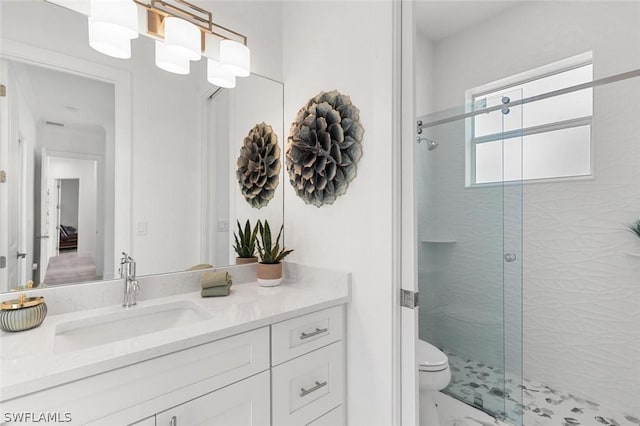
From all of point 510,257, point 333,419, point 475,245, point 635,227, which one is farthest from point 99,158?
point 635,227

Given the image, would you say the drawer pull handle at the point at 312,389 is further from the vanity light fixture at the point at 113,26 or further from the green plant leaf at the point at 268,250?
the vanity light fixture at the point at 113,26

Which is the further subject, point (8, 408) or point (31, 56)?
point (31, 56)

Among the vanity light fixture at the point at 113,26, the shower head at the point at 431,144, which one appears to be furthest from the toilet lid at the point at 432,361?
the vanity light fixture at the point at 113,26

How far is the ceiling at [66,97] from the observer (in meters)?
1.11

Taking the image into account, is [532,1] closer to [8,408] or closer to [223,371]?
[223,371]

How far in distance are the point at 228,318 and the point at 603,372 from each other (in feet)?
7.11

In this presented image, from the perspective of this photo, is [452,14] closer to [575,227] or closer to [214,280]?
[575,227]

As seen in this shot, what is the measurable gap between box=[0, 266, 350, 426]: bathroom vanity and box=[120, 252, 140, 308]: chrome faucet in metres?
0.04

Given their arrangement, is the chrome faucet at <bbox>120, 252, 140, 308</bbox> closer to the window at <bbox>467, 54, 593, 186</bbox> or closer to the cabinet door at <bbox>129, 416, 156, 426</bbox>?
the cabinet door at <bbox>129, 416, 156, 426</bbox>

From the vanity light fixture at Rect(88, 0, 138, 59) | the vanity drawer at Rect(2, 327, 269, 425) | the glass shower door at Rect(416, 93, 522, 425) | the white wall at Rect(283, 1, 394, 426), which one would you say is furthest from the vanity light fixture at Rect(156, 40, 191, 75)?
the glass shower door at Rect(416, 93, 522, 425)

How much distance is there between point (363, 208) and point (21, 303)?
121cm

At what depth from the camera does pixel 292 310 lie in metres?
1.17

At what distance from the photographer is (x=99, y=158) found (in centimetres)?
123

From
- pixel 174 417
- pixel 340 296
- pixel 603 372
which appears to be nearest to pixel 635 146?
pixel 603 372
